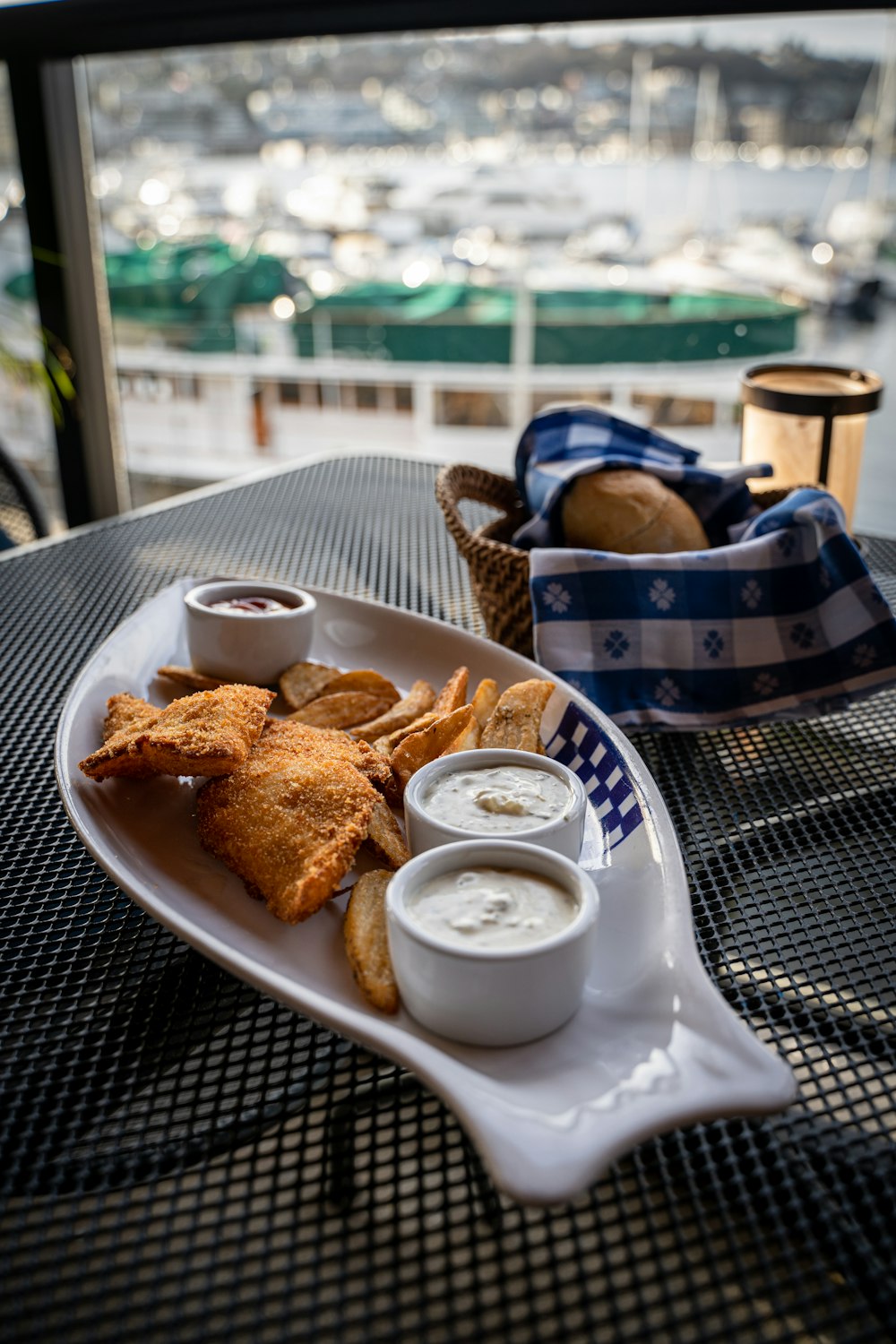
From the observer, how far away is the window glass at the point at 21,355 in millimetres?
3195

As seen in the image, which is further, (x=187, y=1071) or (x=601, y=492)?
(x=601, y=492)

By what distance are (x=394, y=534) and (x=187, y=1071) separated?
54.1 inches

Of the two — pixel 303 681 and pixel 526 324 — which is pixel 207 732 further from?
pixel 526 324

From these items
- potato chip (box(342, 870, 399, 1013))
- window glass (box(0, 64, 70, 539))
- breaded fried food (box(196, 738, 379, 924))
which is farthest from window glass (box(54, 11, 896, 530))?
potato chip (box(342, 870, 399, 1013))

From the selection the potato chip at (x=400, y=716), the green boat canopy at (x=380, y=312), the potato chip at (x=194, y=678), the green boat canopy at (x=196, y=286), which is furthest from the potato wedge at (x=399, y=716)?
the green boat canopy at (x=196, y=286)

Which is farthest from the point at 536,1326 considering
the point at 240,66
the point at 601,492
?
the point at 240,66

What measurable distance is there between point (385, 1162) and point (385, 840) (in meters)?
0.32

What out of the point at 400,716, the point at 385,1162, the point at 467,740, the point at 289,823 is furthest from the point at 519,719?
the point at 385,1162

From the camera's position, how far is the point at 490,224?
4293 mm

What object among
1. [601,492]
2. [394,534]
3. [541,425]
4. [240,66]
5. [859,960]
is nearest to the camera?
[859,960]

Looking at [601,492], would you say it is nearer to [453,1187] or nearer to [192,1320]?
[453,1187]

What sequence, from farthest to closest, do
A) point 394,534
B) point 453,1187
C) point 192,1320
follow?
point 394,534
point 453,1187
point 192,1320

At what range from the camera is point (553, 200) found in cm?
420

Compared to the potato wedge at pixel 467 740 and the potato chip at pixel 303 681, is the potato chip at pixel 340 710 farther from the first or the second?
the potato wedge at pixel 467 740
